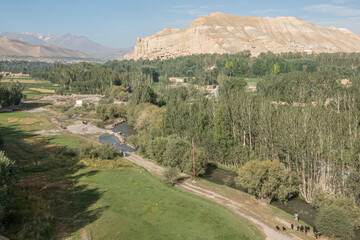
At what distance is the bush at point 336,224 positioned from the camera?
3083cm

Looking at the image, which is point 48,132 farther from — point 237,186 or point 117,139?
point 237,186

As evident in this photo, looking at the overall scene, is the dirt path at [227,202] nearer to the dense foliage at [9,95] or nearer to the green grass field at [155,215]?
the green grass field at [155,215]

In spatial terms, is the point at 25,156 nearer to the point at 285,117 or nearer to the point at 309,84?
the point at 285,117

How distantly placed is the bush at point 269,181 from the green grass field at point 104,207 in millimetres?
7370

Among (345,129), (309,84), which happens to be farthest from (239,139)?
(309,84)

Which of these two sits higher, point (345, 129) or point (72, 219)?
point (345, 129)

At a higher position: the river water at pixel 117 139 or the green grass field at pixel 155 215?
the green grass field at pixel 155 215

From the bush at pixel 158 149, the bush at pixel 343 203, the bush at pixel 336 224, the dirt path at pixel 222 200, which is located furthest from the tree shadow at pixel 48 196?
the bush at pixel 343 203

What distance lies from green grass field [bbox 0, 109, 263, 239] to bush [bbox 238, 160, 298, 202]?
7370 millimetres

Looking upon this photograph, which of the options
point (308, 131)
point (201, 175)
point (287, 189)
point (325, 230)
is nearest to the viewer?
point (325, 230)

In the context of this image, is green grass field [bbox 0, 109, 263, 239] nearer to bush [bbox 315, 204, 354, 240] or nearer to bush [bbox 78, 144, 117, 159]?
→ bush [bbox 78, 144, 117, 159]

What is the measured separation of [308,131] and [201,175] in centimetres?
2124

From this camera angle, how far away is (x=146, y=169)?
54.2m

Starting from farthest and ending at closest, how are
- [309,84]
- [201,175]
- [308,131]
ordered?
[309,84]
[201,175]
[308,131]
